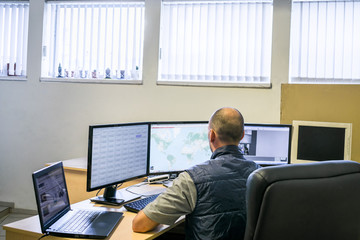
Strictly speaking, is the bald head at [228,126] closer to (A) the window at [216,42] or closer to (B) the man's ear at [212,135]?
(B) the man's ear at [212,135]

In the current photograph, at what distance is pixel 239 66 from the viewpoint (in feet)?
11.2

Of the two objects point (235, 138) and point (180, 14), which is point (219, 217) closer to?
point (235, 138)

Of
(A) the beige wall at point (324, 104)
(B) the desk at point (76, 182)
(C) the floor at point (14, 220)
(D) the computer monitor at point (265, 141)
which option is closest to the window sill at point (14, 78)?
(C) the floor at point (14, 220)

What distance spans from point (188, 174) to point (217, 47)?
7.62ft

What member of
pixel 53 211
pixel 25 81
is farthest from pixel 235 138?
pixel 25 81

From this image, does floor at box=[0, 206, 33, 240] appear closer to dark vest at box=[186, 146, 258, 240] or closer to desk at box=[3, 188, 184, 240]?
desk at box=[3, 188, 184, 240]

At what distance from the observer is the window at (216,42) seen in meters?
3.37

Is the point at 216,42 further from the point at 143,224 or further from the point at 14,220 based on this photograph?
the point at 14,220

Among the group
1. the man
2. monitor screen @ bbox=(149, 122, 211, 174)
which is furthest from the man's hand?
monitor screen @ bbox=(149, 122, 211, 174)

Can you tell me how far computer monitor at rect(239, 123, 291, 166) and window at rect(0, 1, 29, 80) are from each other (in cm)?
273

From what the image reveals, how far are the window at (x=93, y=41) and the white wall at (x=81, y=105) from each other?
12 centimetres

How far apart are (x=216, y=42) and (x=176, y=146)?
1.59 metres

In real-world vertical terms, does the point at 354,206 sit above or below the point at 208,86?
below

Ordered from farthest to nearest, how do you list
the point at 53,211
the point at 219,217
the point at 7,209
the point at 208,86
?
1. the point at 7,209
2. the point at 208,86
3. the point at 53,211
4. the point at 219,217
